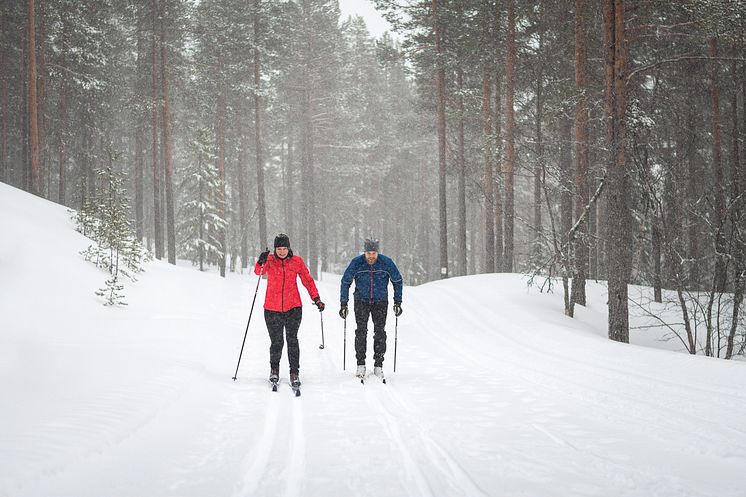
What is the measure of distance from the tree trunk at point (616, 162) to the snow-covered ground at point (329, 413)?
143 cm

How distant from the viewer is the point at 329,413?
17.6 feet

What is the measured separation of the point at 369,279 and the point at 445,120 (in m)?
17.2

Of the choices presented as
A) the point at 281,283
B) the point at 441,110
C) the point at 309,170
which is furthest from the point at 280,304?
the point at 309,170

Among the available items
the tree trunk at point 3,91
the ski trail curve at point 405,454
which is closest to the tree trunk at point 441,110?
the ski trail curve at point 405,454

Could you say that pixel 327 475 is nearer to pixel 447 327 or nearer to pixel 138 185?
pixel 447 327

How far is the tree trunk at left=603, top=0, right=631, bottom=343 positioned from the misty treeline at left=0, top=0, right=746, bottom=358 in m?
0.04

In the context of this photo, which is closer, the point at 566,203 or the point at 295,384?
the point at 295,384

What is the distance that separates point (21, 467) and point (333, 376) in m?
4.53

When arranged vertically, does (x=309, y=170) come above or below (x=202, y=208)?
above

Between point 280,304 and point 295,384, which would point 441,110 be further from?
point 295,384

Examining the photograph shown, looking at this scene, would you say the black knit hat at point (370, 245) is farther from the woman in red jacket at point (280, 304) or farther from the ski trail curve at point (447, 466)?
the ski trail curve at point (447, 466)

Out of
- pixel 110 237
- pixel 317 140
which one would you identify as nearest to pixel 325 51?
pixel 317 140

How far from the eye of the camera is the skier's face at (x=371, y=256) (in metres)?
7.54

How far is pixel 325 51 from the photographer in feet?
101
